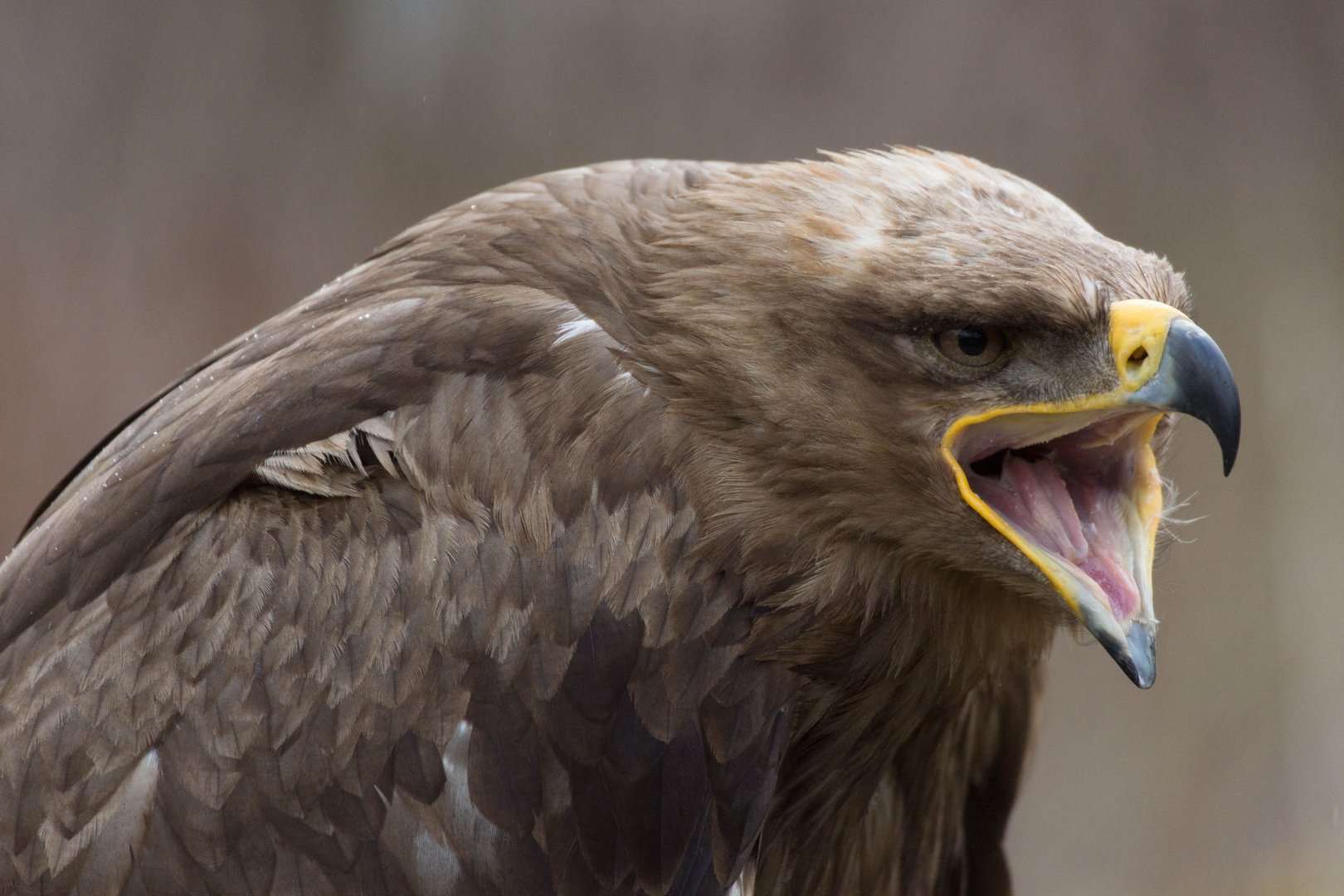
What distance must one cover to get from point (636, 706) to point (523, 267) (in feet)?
2.76

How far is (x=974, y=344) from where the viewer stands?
256 cm

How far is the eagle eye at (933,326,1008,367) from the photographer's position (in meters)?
2.55

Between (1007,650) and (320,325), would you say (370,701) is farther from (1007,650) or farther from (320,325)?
(1007,650)

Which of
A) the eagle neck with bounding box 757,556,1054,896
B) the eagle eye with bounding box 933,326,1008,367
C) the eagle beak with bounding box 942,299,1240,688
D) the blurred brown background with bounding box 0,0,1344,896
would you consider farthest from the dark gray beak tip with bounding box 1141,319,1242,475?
the blurred brown background with bounding box 0,0,1344,896

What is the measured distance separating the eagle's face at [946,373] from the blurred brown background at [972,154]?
4.15 m

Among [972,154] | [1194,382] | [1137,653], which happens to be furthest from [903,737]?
[972,154]

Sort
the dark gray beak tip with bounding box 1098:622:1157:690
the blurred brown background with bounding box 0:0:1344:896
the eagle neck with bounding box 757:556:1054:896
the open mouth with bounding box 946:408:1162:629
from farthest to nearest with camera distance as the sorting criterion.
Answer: the blurred brown background with bounding box 0:0:1344:896, the eagle neck with bounding box 757:556:1054:896, the open mouth with bounding box 946:408:1162:629, the dark gray beak tip with bounding box 1098:622:1157:690

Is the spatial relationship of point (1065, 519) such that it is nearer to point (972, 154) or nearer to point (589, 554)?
point (589, 554)

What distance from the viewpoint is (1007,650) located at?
304 cm

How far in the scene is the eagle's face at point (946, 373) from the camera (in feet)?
8.14

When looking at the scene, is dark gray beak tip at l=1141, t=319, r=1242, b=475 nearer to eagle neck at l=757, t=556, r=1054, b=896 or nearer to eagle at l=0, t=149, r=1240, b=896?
eagle at l=0, t=149, r=1240, b=896

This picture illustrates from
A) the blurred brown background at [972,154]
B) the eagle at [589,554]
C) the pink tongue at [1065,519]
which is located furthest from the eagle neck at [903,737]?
the blurred brown background at [972,154]

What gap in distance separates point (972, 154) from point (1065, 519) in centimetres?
450

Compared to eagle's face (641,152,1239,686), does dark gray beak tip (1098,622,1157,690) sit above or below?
below
